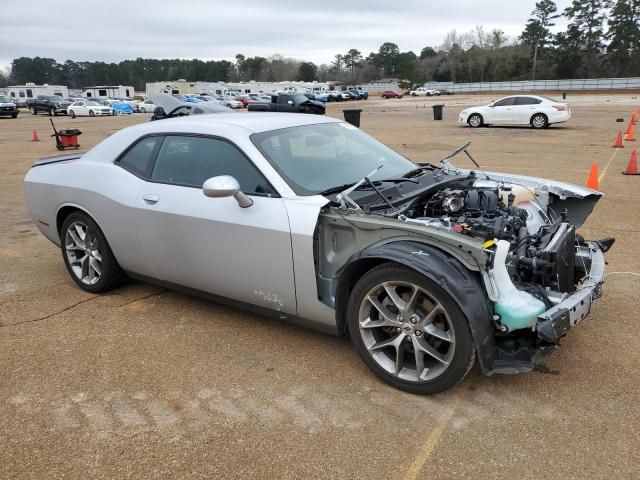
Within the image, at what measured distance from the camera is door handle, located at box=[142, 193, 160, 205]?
13.4 feet

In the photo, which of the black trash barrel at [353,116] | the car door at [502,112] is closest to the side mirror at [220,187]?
the black trash barrel at [353,116]

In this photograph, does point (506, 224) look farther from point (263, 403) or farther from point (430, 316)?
point (263, 403)

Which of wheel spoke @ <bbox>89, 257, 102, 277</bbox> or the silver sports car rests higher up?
the silver sports car

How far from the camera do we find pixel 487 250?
2912mm

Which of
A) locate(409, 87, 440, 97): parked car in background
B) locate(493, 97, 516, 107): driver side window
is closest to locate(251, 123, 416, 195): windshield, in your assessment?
locate(493, 97, 516, 107): driver side window

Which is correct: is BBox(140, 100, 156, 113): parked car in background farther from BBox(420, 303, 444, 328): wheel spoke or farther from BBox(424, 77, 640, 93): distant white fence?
BBox(424, 77, 640, 93): distant white fence

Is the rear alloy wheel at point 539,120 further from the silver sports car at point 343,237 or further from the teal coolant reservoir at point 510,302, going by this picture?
the teal coolant reservoir at point 510,302

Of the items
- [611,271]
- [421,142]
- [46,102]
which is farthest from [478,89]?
[611,271]

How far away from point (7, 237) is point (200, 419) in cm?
523

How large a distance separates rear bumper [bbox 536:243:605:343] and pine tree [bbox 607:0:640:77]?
98631 mm

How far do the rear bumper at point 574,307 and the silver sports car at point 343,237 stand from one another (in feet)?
0.04

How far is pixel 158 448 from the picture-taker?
9.14 feet

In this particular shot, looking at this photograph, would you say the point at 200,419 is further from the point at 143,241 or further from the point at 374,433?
the point at 143,241

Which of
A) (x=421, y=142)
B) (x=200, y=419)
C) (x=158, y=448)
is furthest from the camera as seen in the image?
(x=421, y=142)
